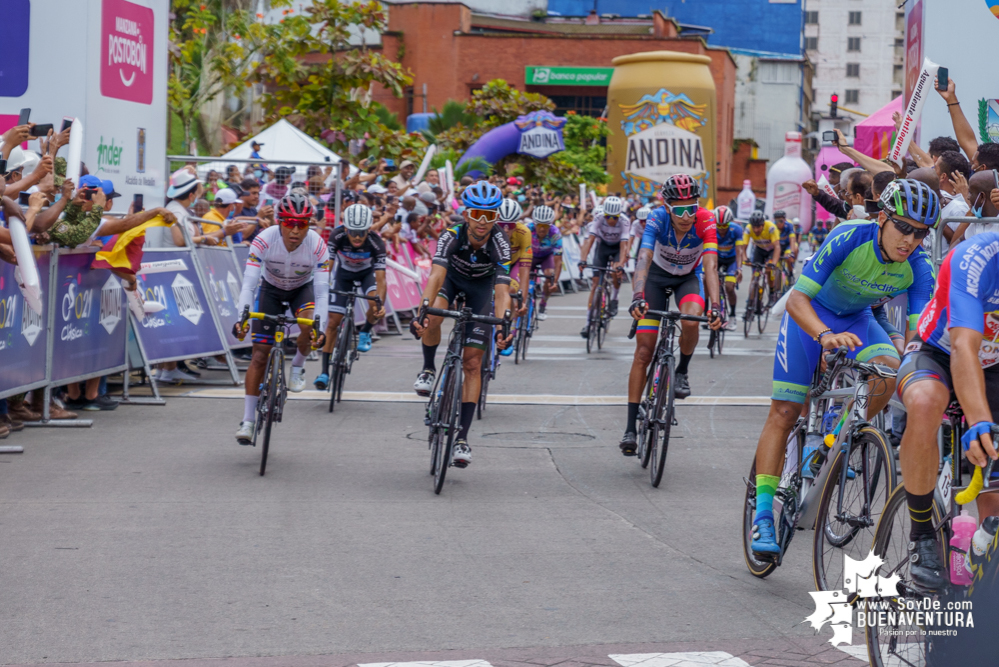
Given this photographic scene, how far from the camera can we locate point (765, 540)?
5.91 metres

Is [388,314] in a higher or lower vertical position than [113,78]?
lower

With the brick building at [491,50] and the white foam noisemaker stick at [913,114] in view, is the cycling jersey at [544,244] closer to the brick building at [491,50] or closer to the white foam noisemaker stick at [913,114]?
the white foam noisemaker stick at [913,114]

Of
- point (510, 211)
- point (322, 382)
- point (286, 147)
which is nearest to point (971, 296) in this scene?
point (510, 211)

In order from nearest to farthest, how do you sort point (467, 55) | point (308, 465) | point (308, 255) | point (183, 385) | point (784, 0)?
point (308, 465), point (308, 255), point (183, 385), point (467, 55), point (784, 0)

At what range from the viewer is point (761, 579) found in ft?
20.6

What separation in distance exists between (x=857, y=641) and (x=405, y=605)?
2009 mm

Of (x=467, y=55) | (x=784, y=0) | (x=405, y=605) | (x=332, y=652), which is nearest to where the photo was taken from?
(x=332, y=652)

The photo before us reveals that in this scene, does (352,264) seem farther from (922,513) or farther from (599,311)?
(922,513)

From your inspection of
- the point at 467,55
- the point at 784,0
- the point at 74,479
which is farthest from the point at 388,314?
the point at 784,0

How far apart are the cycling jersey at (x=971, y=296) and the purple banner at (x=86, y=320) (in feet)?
26.6

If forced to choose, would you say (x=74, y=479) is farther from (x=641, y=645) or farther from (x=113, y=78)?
(x=113, y=78)

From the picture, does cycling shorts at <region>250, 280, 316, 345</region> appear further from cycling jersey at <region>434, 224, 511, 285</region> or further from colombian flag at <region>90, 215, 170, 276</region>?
colombian flag at <region>90, 215, 170, 276</region>

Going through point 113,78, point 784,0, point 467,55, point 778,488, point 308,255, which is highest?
point 784,0

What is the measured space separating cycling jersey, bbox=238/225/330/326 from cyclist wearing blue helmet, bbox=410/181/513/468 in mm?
924
